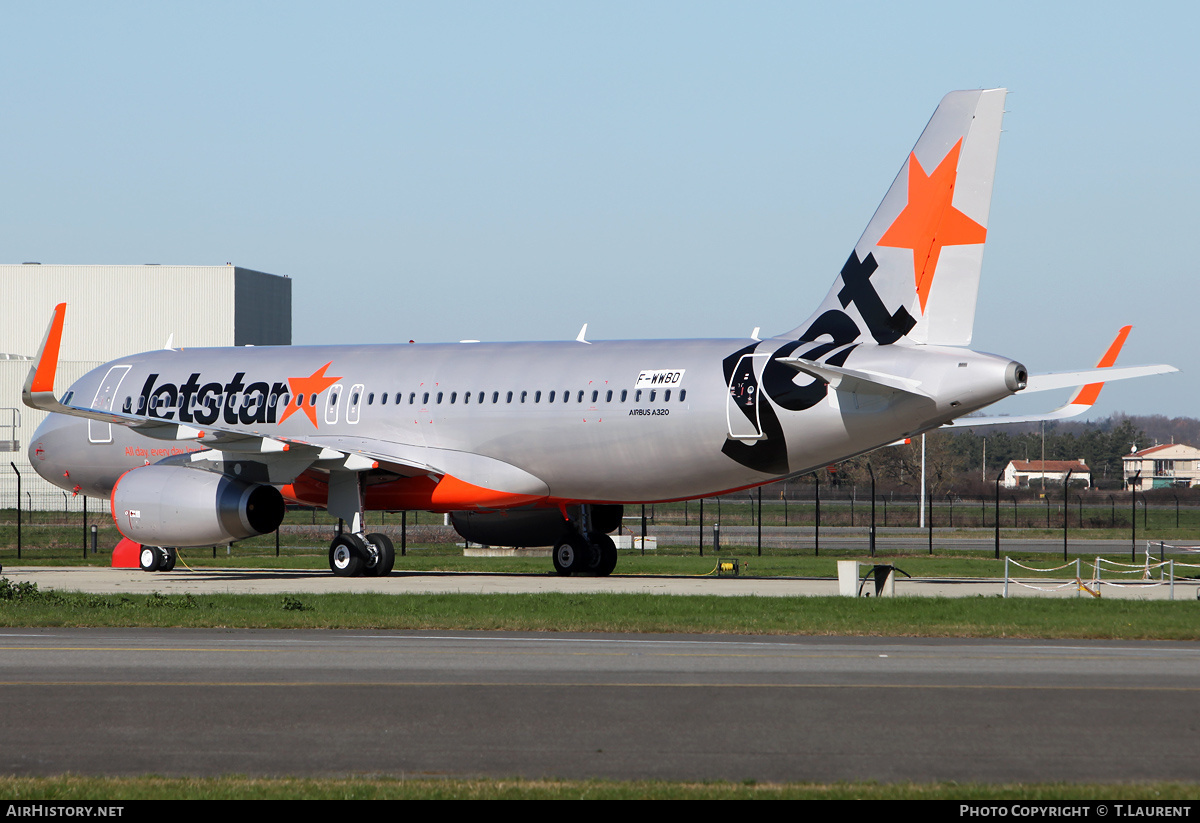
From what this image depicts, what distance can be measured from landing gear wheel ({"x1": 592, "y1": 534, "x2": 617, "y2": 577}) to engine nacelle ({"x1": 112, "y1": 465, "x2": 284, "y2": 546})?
6.90 m

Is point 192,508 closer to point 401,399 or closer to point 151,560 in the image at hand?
point 151,560

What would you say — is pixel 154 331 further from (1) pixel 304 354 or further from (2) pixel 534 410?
(2) pixel 534 410

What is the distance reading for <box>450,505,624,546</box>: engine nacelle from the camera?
32500 millimetres

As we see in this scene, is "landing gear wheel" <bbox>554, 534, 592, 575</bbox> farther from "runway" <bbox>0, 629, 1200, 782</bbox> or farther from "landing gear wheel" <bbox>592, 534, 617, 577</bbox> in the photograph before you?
"runway" <bbox>0, 629, 1200, 782</bbox>

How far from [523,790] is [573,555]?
2306 centimetres

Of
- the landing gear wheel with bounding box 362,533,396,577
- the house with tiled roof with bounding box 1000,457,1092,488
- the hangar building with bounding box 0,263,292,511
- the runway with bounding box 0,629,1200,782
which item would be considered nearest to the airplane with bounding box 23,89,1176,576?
the landing gear wheel with bounding box 362,533,396,577

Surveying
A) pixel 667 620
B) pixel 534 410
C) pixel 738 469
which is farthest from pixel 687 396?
pixel 667 620

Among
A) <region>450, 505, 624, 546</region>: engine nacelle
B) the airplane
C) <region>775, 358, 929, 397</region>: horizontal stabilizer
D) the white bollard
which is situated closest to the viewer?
the white bollard

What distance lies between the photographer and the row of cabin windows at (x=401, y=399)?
27.6 meters

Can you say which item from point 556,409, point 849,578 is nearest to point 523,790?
point 849,578

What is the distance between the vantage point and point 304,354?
106 ft

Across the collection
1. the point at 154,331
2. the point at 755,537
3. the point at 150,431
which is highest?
the point at 154,331

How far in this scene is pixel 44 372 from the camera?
25.7 meters

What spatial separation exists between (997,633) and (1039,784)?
942 cm
